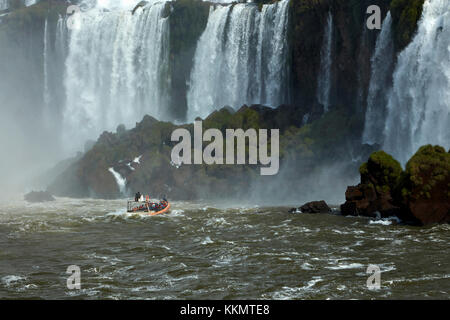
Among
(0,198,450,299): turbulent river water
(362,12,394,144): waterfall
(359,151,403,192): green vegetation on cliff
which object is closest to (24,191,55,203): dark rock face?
(0,198,450,299): turbulent river water

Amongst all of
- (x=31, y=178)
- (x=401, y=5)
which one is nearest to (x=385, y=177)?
(x=401, y=5)

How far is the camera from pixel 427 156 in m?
30.4

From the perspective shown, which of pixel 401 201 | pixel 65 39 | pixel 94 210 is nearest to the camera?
pixel 401 201

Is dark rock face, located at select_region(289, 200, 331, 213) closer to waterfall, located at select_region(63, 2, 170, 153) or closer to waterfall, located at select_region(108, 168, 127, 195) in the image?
waterfall, located at select_region(108, 168, 127, 195)

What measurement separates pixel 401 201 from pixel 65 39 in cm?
5549

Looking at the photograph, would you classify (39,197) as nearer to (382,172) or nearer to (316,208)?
(316,208)

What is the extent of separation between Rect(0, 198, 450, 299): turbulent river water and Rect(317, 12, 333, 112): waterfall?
19.2 metres

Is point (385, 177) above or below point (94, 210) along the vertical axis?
above

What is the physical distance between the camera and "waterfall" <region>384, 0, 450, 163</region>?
37.2m

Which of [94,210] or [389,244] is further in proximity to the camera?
[94,210]

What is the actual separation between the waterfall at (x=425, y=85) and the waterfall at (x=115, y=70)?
32.0 metres

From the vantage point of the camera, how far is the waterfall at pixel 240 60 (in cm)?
5575

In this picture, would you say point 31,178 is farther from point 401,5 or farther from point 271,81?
point 401,5

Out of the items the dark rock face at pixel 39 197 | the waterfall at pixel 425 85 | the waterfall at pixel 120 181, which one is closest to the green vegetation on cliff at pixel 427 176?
the waterfall at pixel 425 85
